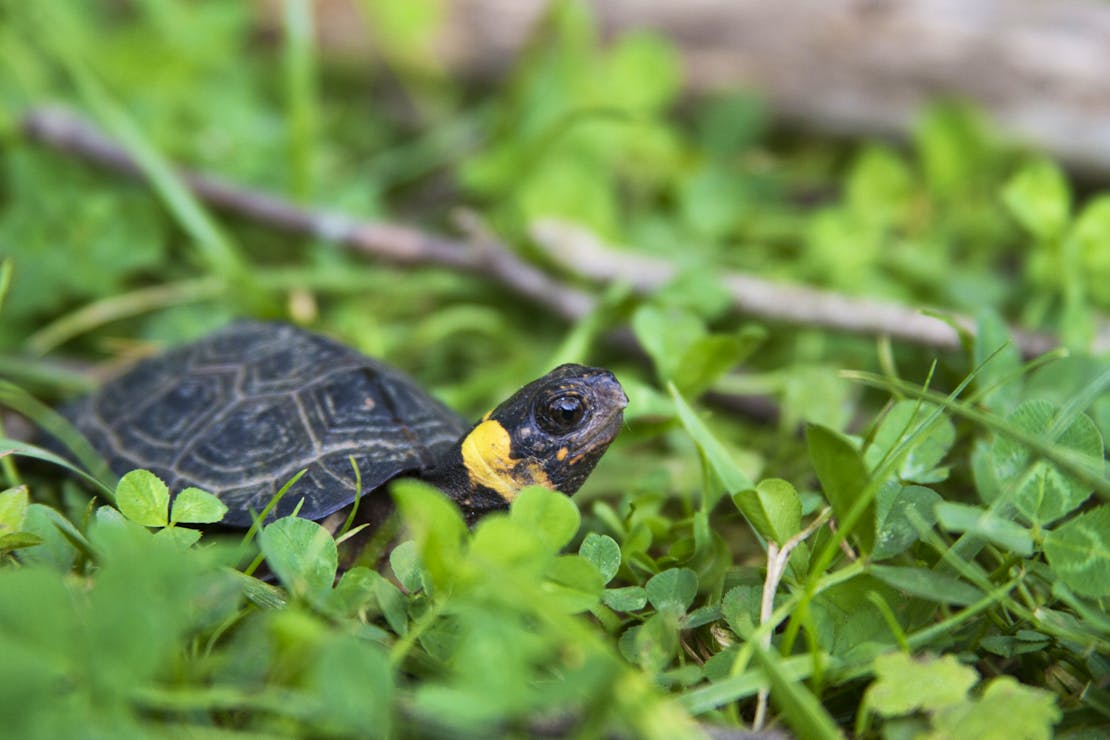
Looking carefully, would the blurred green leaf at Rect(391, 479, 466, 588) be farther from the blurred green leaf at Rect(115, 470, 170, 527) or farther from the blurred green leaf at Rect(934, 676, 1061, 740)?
the blurred green leaf at Rect(934, 676, 1061, 740)

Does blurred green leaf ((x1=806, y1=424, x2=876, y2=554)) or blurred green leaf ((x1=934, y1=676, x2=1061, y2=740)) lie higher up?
blurred green leaf ((x1=806, y1=424, x2=876, y2=554))

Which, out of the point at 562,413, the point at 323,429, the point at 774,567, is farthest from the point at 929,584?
the point at 323,429

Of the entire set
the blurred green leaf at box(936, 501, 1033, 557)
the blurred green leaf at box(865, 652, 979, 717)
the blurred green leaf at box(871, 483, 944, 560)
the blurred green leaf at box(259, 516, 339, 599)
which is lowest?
the blurred green leaf at box(865, 652, 979, 717)

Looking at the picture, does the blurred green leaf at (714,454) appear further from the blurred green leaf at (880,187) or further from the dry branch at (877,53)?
the dry branch at (877,53)

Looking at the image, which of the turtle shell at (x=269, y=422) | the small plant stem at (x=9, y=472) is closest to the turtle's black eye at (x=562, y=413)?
the turtle shell at (x=269, y=422)

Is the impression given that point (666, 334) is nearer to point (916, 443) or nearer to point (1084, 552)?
point (916, 443)

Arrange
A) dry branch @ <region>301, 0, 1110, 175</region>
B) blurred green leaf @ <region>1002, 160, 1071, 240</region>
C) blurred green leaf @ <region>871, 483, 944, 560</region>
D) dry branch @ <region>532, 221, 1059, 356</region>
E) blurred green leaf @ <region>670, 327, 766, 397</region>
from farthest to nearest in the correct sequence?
dry branch @ <region>301, 0, 1110, 175</region>, blurred green leaf @ <region>1002, 160, 1071, 240</region>, dry branch @ <region>532, 221, 1059, 356</region>, blurred green leaf @ <region>670, 327, 766, 397</region>, blurred green leaf @ <region>871, 483, 944, 560</region>

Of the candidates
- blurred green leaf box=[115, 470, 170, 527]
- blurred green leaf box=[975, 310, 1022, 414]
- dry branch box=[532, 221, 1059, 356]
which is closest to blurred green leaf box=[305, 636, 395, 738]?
blurred green leaf box=[115, 470, 170, 527]
